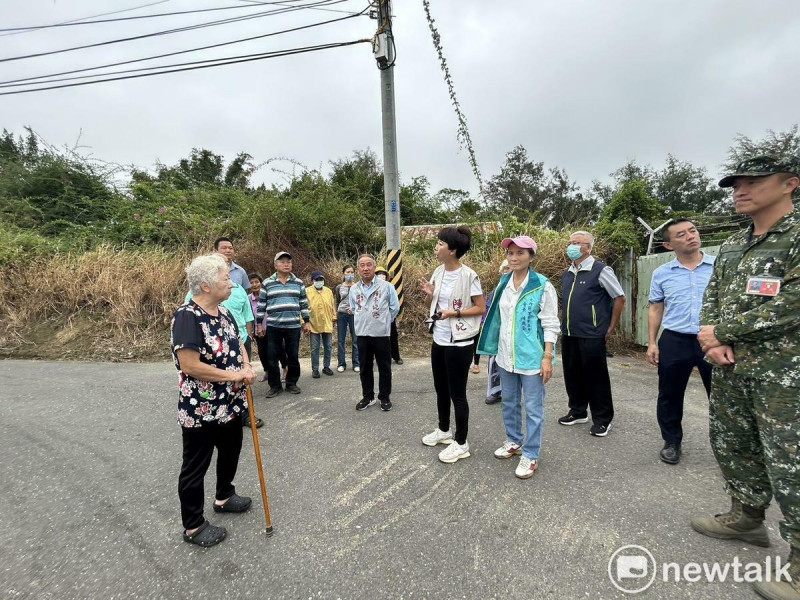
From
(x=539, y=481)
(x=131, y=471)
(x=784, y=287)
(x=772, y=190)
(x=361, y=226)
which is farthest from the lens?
(x=361, y=226)

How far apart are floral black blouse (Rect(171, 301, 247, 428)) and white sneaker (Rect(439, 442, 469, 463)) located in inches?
68.3

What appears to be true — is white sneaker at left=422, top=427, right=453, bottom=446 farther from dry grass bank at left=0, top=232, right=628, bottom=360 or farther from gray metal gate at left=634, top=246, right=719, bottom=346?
gray metal gate at left=634, top=246, right=719, bottom=346

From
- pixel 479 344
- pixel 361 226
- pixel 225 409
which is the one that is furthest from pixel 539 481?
pixel 361 226

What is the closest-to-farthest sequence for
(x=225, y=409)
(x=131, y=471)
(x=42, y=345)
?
(x=225, y=409) < (x=131, y=471) < (x=42, y=345)

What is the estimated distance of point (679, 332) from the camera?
307 centimetres

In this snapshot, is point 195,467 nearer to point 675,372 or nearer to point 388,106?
point 675,372

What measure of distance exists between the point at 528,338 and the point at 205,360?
223cm

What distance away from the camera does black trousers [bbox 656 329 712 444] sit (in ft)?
10.00

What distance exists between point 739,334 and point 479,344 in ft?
5.56

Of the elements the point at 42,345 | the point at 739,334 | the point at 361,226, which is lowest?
the point at 42,345

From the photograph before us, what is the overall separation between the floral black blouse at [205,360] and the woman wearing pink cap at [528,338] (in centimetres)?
199

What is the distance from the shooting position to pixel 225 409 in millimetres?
2369

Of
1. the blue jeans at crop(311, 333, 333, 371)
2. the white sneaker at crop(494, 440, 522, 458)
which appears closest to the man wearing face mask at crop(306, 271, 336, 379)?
the blue jeans at crop(311, 333, 333, 371)

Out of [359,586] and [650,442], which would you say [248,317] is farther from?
[650,442]
